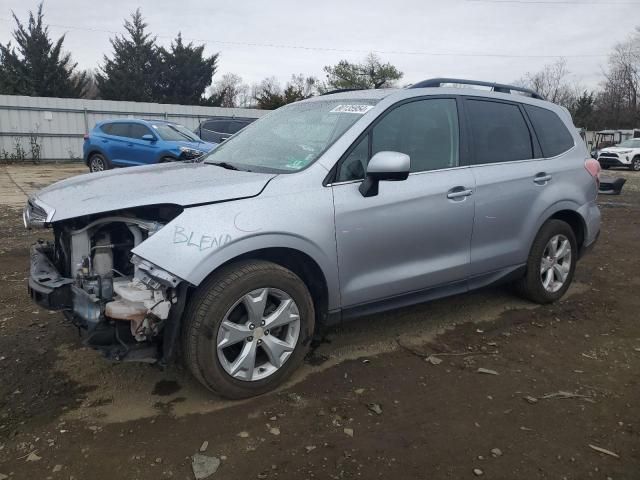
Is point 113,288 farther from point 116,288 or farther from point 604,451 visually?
point 604,451

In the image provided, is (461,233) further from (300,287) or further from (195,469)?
(195,469)

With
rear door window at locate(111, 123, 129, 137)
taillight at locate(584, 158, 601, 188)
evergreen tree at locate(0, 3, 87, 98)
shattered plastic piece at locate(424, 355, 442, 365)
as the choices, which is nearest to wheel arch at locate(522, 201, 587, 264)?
taillight at locate(584, 158, 601, 188)

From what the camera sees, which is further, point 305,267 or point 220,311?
point 305,267

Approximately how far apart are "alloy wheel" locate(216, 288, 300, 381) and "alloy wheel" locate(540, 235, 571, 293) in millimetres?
2548

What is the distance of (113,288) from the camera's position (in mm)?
2846

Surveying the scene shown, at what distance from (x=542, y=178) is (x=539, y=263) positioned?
0.72 meters

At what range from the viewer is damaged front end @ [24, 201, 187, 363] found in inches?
107

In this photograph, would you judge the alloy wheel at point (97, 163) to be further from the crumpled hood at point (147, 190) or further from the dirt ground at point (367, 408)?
the crumpled hood at point (147, 190)

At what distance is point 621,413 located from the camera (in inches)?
118

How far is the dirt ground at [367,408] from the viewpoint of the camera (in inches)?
99.2

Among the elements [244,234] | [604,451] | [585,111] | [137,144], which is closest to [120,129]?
[137,144]

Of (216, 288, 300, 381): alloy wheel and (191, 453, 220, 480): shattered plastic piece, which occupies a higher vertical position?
(216, 288, 300, 381): alloy wheel

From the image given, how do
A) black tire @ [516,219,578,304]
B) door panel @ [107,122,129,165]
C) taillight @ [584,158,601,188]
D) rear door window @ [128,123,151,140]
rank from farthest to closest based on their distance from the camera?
door panel @ [107,122,129,165]
rear door window @ [128,123,151,140]
taillight @ [584,158,601,188]
black tire @ [516,219,578,304]

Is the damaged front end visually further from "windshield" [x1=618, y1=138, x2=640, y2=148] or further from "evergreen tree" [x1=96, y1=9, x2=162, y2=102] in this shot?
"evergreen tree" [x1=96, y1=9, x2=162, y2=102]
